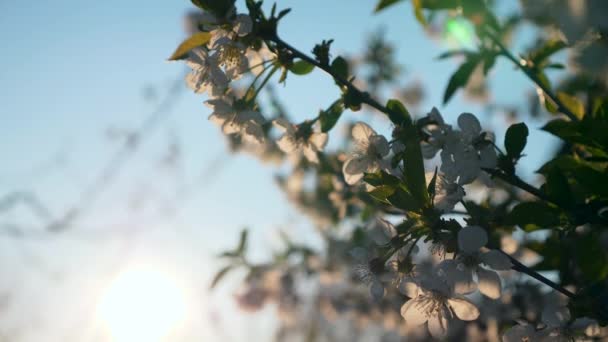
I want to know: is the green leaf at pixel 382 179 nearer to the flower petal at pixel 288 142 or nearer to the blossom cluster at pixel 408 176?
the blossom cluster at pixel 408 176

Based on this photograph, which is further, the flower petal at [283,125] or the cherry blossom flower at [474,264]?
the flower petal at [283,125]

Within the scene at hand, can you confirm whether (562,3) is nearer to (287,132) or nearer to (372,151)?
(372,151)

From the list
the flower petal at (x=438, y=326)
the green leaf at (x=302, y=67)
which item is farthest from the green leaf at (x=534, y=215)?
the green leaf at (x=302, y=67)

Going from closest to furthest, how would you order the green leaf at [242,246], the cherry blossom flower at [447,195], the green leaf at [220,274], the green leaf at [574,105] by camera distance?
1. the cherry blossom flower at [447,195]
2. the green leaf at [574,105]
3. the green leaf at [220,274]
4. the green leaf at [242,246]

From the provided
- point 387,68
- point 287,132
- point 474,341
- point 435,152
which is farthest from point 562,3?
point 474,341

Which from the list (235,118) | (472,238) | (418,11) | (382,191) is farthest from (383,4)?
(472,238)

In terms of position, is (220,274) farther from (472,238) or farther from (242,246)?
(472,238)
